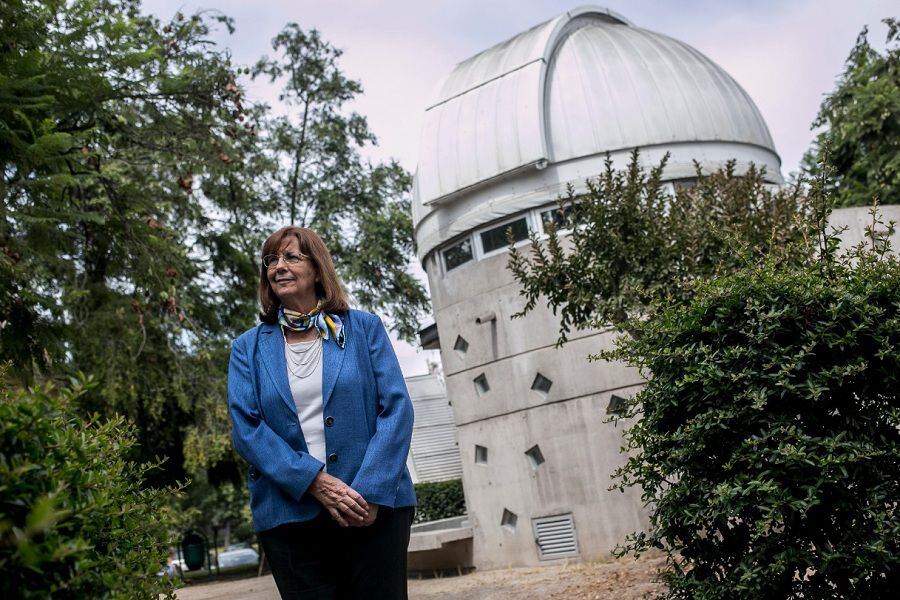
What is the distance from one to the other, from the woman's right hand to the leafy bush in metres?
0.56

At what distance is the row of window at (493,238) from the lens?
13.9 metres

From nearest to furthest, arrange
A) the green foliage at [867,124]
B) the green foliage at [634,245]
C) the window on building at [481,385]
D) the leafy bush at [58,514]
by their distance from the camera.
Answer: the leafy bush at [58,514] → the green foliage at [634,245] → the window on building at [481,385] → the green foliage at [867,124]

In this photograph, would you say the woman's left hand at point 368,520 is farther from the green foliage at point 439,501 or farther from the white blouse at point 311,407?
the green foliage at point 439,501

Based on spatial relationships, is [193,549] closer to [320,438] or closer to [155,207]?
[155,207]

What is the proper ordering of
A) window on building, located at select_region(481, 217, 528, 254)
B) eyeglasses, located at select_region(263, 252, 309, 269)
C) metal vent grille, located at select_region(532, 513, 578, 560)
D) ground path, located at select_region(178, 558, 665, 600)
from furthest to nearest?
window on building, located at select_region(481, 217, 528, 254) < metal vent grille, located at select_region(532, 513, 578, 560) < ground path, located at select_region(178, 558, 665, 600) < eyeglasses, located at select_region(263, 252, 309, 269)

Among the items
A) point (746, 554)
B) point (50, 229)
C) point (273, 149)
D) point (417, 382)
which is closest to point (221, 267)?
point (273, 149)

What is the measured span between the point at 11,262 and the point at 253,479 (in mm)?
3832

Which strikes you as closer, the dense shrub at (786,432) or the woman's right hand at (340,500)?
the woman's right hand at (340,500)

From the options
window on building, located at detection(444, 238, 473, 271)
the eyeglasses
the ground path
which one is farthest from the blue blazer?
window on building, located at detection(444, 238, 473, 271)

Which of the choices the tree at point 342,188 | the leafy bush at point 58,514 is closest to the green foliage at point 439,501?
the tree at point 342,188

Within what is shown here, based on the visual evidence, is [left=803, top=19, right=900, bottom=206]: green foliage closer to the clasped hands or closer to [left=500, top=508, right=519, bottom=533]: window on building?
[left=500, top=508, right=519, bottom=533]: window on building

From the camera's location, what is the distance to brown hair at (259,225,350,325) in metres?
3.63

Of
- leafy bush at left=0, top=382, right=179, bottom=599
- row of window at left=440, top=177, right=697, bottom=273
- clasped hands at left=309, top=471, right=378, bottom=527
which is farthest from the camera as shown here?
row of window at left=440, top=177, right=697, bottom=273

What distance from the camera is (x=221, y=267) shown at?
1892cm
